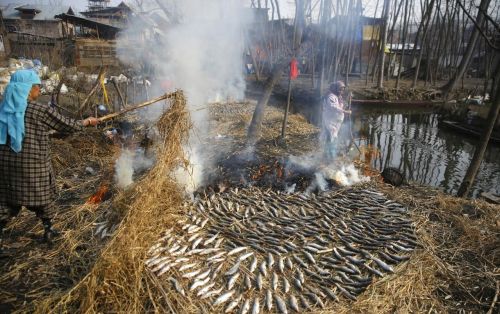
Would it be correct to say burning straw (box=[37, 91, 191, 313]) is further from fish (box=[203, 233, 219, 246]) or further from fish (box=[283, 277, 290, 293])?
fish (box=[283, 277, 290, 293])

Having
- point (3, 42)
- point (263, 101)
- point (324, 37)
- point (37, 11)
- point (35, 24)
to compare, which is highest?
point (37, 11)

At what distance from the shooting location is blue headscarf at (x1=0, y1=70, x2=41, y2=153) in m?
4.04

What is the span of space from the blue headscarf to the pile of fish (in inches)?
95.2

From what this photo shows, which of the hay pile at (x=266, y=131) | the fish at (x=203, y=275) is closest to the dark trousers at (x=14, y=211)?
the fish at (x=203, y=275)

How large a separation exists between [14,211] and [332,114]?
8004mm

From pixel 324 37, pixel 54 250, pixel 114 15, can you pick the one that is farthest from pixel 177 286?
pixel 114 15

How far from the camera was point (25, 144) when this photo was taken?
13.9 ft

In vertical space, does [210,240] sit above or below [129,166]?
below

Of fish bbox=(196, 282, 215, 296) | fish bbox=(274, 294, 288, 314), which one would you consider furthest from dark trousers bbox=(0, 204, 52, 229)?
fish bbox=(274, 294, 288, 314)

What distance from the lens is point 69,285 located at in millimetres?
4031

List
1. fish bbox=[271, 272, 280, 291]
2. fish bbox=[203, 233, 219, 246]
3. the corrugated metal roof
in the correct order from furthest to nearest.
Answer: the corrugated metal roof < fish bbox=[203, 233, 219, 246] < fish bbox=[271, 272, 280, 291]

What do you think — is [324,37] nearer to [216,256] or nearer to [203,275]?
[216,256]

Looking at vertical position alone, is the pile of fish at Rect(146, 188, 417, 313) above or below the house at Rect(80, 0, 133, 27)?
below

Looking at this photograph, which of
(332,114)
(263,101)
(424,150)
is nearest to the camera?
(332,114)
